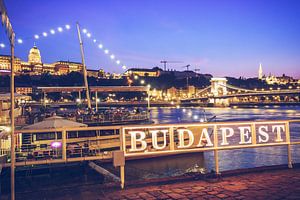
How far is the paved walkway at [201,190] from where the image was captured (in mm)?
6109

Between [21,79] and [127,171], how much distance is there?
15284cm

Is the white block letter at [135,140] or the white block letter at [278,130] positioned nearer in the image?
the white block letter at [135,140]

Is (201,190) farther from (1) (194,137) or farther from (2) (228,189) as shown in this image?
(1) (194,137)

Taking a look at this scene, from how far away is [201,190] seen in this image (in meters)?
6.54

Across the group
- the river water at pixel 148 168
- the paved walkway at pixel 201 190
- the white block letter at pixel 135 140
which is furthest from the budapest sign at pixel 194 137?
the river water at pixel 148 168

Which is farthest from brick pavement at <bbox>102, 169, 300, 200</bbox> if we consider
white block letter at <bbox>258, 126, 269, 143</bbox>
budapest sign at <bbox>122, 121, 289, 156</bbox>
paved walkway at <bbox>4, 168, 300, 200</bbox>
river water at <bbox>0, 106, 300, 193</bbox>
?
river water at <bbox>0, 106, 300, 193</bbox>

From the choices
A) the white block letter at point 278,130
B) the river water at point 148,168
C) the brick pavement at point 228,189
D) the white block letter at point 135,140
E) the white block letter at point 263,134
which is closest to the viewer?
the brick pavement at point 228,189

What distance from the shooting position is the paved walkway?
6109mm

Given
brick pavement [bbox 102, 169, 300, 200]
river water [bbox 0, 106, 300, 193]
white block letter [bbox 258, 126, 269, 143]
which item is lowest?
river water [bbox 0, 106, 300, 193]

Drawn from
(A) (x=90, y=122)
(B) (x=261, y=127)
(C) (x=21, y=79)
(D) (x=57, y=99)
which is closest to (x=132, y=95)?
(D) (x=57, y=99)

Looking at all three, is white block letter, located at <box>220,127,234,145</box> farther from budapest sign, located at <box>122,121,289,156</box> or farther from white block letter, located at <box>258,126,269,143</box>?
white block letter, located at <box>258,126,269,143</box>

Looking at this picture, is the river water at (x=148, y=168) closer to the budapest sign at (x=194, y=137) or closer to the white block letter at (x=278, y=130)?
the budapest sign at (x=194, y=137)

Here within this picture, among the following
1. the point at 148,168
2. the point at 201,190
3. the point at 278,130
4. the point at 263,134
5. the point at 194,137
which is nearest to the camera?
the point at 201,190

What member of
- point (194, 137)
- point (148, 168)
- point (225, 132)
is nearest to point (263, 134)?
point (225, 132)
